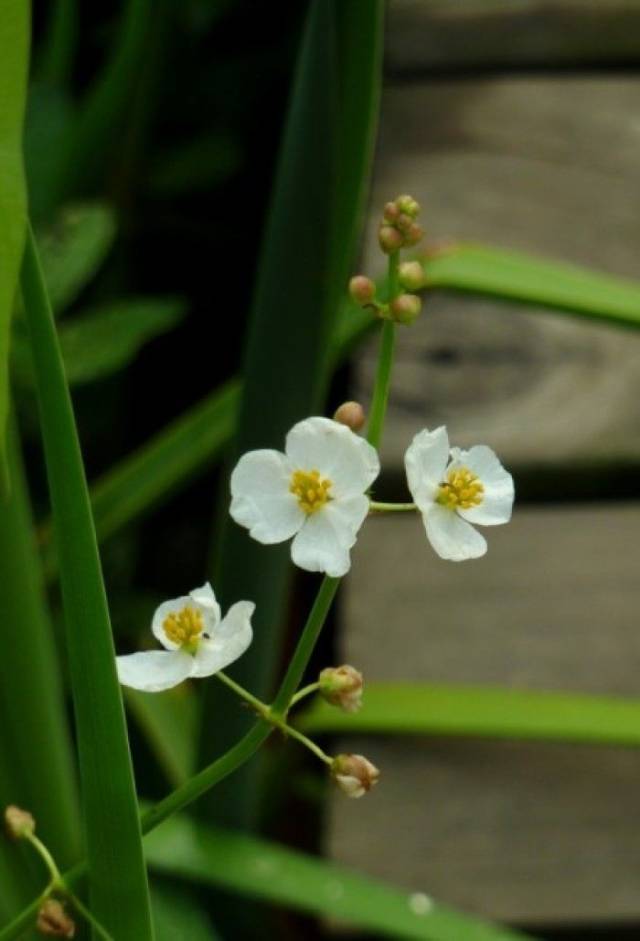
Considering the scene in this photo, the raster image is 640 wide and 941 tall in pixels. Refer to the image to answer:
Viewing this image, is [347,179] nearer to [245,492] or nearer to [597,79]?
[245,492]

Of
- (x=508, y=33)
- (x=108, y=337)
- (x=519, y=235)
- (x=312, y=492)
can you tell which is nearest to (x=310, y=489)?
(x=312, y=492)

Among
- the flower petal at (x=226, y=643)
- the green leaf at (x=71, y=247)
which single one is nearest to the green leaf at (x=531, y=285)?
the green leaf at (x=71, y=247)

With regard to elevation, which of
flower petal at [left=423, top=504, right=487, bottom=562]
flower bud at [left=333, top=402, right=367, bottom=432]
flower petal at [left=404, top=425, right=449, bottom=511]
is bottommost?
flower petal at [left=423, top=504, right=487, bottom=562]

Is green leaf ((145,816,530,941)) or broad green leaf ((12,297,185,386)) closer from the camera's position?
green leaf ((145,816,530,941))

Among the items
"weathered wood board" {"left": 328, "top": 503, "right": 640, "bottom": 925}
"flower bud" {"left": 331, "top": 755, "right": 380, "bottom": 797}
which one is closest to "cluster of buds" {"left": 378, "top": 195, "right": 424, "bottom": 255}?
"flower bud" {"left": 331, "top": 755, "right": 380, "bottom": 797}

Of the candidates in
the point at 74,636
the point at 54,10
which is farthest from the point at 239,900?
the point at 54,10

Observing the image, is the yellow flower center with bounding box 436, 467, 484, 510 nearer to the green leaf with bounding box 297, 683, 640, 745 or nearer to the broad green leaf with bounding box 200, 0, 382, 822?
the broad green leaf with bounding box 200, 0, 382, 822

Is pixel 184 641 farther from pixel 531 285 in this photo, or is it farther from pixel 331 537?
pixel 531 285
